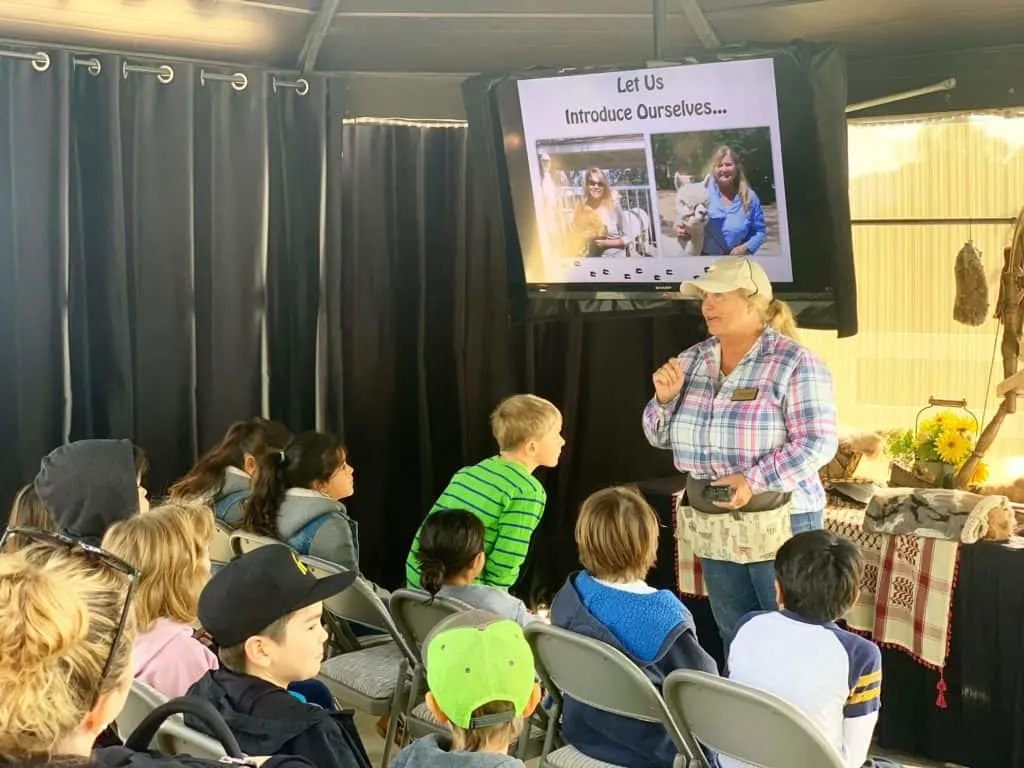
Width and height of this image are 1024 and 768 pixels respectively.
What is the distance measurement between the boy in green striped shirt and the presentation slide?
2.07 ft

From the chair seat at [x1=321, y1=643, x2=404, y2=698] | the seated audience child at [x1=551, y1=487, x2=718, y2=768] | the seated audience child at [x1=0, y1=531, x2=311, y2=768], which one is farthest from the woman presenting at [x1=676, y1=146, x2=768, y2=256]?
the seated audience child at [x1=0, y1=531, x2=311, y2=768]

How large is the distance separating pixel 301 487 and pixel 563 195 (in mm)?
1259

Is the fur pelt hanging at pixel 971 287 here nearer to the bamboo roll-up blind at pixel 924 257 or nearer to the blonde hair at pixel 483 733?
the bamboo roll-up blind at pixel 924 257

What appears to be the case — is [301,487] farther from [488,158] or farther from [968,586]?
[968,586]

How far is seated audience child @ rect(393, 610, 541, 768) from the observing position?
180cm

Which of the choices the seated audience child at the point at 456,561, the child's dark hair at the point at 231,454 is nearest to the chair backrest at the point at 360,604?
the seated audience child at the point at 456,561

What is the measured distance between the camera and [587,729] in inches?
103

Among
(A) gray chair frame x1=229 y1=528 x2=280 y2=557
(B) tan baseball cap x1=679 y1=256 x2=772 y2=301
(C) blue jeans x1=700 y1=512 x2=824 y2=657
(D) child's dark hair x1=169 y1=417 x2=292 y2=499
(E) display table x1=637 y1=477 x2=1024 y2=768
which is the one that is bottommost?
(E) display table x1=637 y1=477 x2=1024 y2=768

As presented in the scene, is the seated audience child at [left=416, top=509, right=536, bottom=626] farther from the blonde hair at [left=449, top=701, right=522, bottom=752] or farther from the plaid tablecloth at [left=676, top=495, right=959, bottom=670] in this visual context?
A: the blonde hair at [left=449, top=701, right=522, bottom=752]

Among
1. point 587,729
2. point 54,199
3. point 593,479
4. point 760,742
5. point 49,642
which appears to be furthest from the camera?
point 593,479

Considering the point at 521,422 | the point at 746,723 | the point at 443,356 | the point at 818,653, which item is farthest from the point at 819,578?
the point at 443,356

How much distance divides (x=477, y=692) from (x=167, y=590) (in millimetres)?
890

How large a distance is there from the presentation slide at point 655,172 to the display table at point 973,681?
987mm

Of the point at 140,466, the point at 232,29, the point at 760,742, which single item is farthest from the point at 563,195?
the point at 760,742
